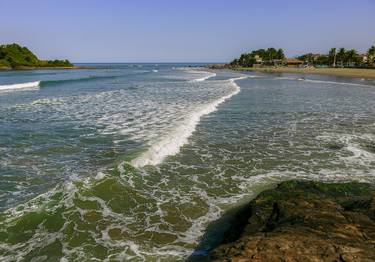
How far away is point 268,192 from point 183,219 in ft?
6.26

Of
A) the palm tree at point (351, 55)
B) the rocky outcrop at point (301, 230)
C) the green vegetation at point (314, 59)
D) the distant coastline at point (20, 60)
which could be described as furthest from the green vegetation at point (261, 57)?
the rocky outcrop at point (301, 230)

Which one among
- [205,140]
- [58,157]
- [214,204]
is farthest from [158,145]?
[214,204]

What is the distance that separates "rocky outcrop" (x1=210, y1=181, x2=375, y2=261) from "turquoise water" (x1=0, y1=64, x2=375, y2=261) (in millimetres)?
1151

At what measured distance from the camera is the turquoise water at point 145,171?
6552 mm

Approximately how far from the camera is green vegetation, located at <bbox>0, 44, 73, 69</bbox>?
129 metres

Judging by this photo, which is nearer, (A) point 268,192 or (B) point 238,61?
(A) point 268,192

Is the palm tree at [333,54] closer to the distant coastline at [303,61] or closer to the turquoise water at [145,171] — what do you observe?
the distant coastline at [303,61]

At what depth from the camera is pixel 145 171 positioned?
10.2 meters

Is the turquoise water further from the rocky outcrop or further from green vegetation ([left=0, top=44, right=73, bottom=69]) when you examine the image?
green vegetation ([left=0, top=44, right=73, bottom=69])

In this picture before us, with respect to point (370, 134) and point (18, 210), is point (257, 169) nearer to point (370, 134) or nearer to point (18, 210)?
point (18, 210)

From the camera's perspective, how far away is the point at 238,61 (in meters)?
184

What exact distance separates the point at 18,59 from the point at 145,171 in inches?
5504

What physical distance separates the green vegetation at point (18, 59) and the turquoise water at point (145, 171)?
403 feet

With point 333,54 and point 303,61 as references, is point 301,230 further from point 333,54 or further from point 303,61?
point 303,61
